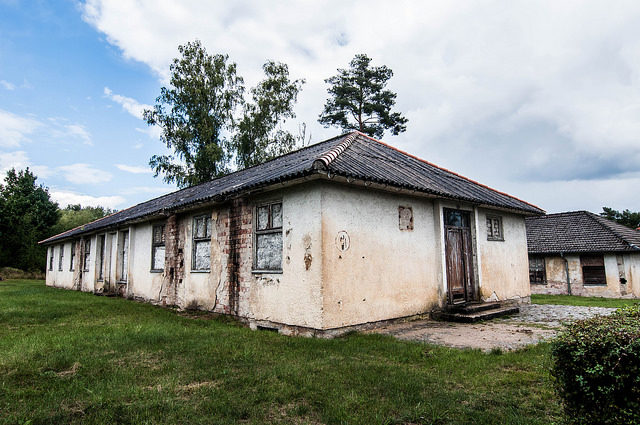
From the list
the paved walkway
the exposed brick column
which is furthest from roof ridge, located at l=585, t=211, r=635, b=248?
the exposed brick column

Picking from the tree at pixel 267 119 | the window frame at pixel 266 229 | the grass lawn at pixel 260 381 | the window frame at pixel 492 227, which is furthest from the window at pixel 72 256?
the window frame at pixel 492 227

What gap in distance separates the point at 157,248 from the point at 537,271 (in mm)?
19811

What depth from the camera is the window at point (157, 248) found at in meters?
12.8

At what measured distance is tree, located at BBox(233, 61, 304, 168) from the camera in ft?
85.2

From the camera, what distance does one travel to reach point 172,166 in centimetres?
2553

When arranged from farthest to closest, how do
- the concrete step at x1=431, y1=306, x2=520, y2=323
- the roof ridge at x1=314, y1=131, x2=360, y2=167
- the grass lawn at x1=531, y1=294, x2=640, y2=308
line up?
the grass lawn at x1=531, y1=294, x2=640, y2=308 → the concrete step at x1=431, y1=306, x2=520, y2=323 → the roof ridge at x1=314, y1=131, x2=360, y2=167

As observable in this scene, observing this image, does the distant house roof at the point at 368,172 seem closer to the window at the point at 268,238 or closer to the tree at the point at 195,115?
the window at the point at 268,238

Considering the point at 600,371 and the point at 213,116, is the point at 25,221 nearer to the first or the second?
the point at 213,116

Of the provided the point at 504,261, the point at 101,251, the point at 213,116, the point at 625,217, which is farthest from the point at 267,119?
the point at 625,217

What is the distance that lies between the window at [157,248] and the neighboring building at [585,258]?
62.6 feet

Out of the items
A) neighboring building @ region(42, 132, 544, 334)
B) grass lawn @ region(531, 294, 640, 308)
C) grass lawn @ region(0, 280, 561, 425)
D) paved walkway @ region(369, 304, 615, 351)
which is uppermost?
neighboring building @ region(42, 132, 544, 334)

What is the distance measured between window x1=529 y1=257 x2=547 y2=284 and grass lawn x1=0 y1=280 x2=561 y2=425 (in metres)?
18.2

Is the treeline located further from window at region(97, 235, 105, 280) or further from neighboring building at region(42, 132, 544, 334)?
neighboring building at region(42, 132, 544, 334)

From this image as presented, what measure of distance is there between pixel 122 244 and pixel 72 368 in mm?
11720
